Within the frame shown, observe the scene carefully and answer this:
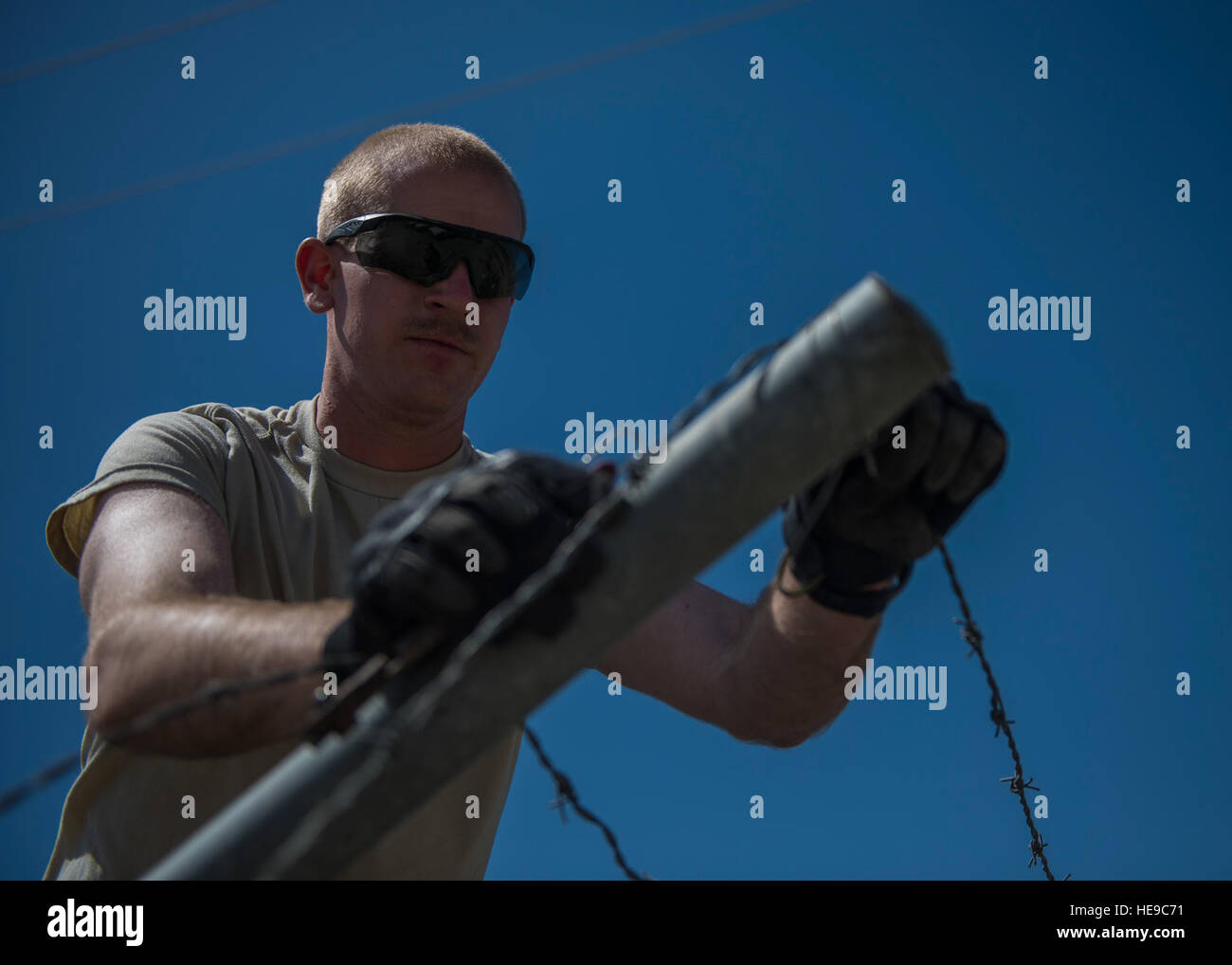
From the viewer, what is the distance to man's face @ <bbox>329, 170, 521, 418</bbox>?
12.3 feet

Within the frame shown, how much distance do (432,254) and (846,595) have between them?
1.94m

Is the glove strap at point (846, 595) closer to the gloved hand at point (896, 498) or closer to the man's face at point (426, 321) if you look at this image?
the gloved hand at point (896, 498)

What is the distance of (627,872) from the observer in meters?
1.98

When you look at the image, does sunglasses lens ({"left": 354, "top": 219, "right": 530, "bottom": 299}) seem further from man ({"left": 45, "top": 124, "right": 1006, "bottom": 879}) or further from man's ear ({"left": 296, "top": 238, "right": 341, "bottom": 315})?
man's ear ({"left": 296, "top": 238, "right": 341, "bottom": 315})

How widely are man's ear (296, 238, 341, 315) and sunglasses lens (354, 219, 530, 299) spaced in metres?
0.35

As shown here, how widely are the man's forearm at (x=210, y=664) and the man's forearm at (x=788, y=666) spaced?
3.74 feet

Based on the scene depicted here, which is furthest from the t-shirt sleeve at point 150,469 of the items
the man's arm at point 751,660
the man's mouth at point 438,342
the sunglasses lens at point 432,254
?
the man's arm at point 751,660

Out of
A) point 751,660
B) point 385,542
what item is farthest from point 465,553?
point 751,660

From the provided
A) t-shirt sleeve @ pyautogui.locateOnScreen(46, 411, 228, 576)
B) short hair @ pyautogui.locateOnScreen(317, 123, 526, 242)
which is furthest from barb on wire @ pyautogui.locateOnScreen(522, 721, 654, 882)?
short hair @ pyautogui.locateOnScreen(317, 123, 526, 242)

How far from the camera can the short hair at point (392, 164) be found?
3928mm

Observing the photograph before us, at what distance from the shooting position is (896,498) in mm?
2184

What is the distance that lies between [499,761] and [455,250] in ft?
5.61

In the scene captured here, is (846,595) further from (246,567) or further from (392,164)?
(392,164)
